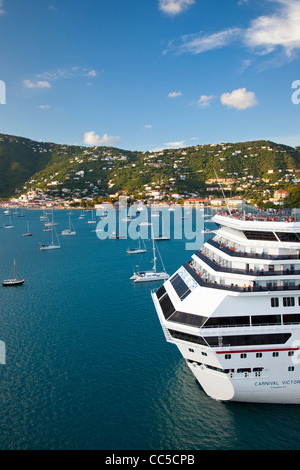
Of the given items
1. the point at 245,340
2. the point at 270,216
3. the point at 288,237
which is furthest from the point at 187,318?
the point at 270,216

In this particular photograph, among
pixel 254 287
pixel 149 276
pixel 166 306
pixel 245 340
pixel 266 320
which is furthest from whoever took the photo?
pixel 149 276

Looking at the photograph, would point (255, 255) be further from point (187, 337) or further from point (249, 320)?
point (187, 337)

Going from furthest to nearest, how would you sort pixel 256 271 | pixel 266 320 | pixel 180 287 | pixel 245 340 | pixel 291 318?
pixel 180 287, pixel 256 271, pixel 291 318, pixel 266 320, pixel 245 340

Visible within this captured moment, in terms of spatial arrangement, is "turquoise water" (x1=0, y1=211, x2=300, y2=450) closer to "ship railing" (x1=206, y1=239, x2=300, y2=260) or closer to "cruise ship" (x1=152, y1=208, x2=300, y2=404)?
"cruise ship" (x1=152, y1=208, x2=300, y2=404)

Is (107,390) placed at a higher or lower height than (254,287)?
lower

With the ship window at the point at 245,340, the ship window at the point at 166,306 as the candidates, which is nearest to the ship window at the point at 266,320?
the ship window at the point at 245,340

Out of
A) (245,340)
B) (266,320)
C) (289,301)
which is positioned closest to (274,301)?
(289,301)

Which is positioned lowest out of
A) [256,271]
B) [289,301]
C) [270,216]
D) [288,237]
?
[289,301]

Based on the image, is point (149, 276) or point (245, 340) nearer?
point (245, 340)

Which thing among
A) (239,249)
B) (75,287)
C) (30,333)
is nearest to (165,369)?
(239,249)

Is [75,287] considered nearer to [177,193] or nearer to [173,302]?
[173,302]
